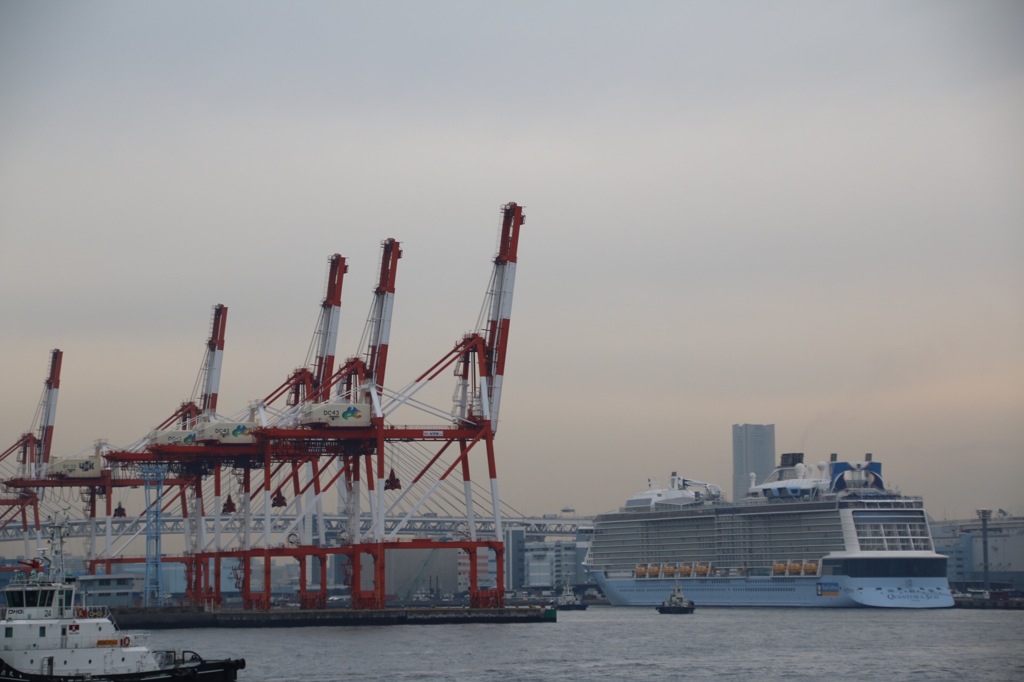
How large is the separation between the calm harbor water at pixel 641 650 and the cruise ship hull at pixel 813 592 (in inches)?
541

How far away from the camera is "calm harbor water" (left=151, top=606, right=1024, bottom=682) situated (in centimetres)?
6022

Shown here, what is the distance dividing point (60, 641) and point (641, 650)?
34229 mm

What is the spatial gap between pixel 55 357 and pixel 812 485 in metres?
73.6

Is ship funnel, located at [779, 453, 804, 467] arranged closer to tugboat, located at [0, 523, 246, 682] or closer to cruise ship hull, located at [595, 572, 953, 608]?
cruise ship hull, located at [595, 572, 953, 608]

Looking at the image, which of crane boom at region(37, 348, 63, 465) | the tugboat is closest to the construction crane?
crane boom at region(37, 348, 63, 465)

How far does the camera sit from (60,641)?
153 feet

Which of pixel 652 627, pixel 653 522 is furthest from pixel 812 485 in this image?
pixel 652 627

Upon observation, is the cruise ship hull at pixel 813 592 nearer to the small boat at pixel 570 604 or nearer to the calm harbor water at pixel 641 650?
the small boat at pixel 570 604

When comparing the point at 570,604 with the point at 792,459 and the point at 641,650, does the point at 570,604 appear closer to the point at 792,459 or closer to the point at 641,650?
the point at 792,459

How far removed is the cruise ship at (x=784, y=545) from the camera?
120500mm

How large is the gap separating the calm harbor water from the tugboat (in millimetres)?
9732

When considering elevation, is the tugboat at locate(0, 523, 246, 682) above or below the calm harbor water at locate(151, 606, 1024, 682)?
above

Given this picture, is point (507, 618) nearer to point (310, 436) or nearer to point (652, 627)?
point (652, 627)

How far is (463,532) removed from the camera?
10069cm
